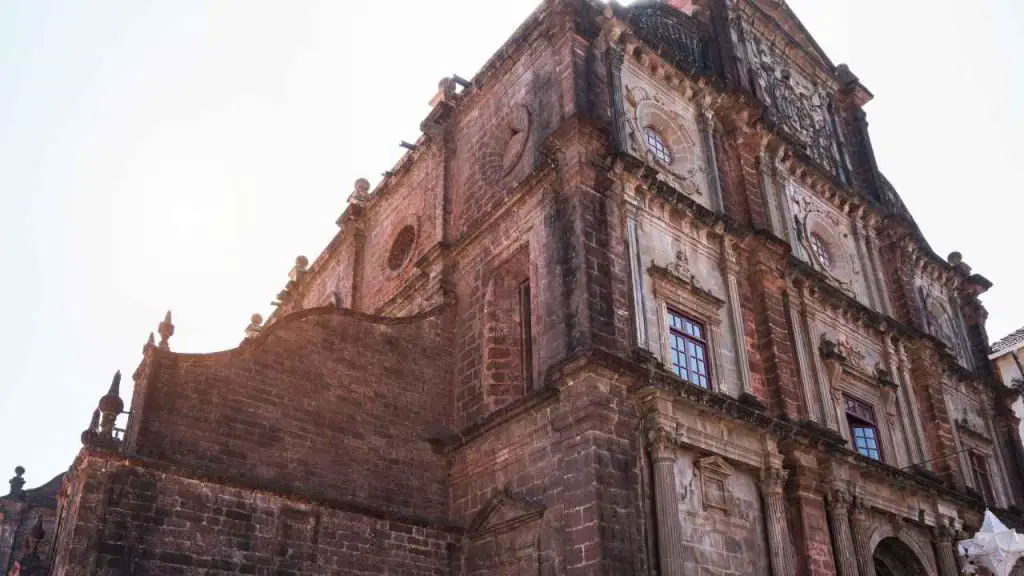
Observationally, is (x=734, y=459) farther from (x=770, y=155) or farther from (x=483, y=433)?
(x=770, y=155)

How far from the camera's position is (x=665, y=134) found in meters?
18.1

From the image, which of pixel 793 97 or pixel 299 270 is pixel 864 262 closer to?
pixel 793 97

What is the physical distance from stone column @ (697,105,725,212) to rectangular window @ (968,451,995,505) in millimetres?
9682

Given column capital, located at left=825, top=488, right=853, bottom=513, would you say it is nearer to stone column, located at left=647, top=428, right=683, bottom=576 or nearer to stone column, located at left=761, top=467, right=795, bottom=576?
stone column, located at left=761, top=467, right=795, bottom=576

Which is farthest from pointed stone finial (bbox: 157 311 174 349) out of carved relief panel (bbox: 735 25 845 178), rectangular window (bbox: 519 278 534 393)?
carved relief panel (bbox: 735 25 845 178)

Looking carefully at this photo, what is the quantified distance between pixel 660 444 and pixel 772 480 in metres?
2.63

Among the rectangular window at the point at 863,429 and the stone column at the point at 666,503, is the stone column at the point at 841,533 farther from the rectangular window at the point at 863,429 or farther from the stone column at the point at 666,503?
the stone column at the point at 666,503

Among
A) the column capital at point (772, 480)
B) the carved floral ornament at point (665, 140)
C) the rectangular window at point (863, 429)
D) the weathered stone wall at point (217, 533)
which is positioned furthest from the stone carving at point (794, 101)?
the weathered stone wall at point (217, 533)

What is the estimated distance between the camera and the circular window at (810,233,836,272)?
66.7ft

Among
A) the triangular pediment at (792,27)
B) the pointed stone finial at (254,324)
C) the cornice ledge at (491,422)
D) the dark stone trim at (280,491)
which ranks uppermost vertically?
the triangular pediment at (792,27)

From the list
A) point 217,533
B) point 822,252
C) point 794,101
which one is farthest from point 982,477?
point 217,533

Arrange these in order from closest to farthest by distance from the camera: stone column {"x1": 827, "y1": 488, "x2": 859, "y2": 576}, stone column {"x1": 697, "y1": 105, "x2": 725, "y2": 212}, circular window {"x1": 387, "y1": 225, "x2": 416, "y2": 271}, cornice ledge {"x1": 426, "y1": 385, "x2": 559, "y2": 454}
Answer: cornice ledge {"x1": 426, "y1": 385, "x2": 559, "y2": 454} < stone column {"x1": 827, "y1": 488, "x2": 859, "y2": 576} < stone column {"x1": 697, "y1": 105, "x2": 725, "y2": 212} < circular window {"x1": 387, "y1": 225, "x2": 416, "y2": 271}

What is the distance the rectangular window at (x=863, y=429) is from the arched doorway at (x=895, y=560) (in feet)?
5.71

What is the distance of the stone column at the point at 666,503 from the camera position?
12359 mm
